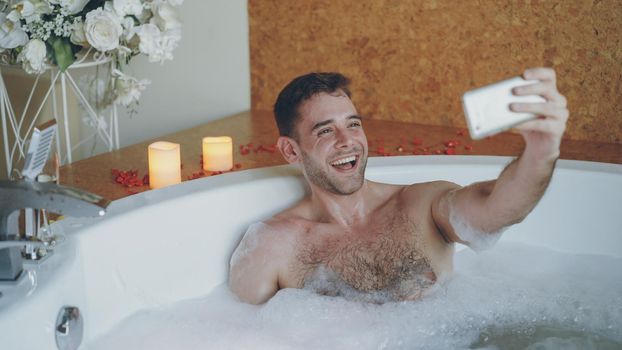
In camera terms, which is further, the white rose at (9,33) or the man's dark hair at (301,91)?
the white rose at (9,33)

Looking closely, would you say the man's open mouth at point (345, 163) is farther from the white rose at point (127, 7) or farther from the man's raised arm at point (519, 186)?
the white rose at point (127, 7)

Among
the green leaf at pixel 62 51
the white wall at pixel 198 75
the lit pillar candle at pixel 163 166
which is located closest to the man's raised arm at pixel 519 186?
the lit pillar candle at pixel 163 166

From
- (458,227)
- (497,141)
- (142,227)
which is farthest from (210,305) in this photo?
(497,141)

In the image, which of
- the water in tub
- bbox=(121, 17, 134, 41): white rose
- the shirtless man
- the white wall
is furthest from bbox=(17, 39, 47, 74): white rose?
the white wall

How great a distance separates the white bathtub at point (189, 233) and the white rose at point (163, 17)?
0.56 m

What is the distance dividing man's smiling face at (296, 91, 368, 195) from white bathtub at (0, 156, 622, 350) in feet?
0.51

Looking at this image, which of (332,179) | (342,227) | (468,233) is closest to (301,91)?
(332,179)

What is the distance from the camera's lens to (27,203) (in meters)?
1.14

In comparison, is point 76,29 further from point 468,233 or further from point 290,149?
point 468,233

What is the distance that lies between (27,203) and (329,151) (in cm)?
75

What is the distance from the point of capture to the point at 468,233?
165 cm

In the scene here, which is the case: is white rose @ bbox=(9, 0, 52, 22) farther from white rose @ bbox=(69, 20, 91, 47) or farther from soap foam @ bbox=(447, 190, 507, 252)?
soap foam @ bbox=(447, 190, 507, 252)

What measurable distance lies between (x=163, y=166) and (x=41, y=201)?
3.14ft

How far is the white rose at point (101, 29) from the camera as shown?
2.06 metres
